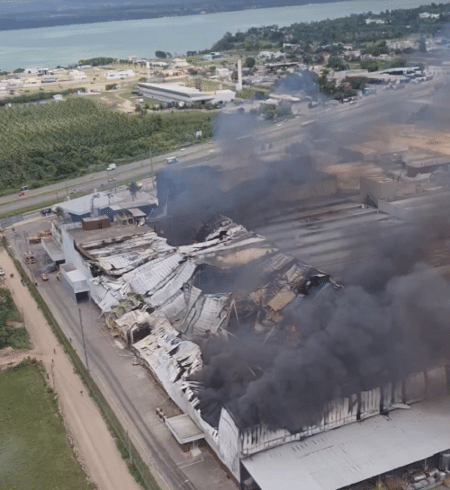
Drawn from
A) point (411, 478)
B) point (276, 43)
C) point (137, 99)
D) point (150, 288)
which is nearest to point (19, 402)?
point (150, 288)

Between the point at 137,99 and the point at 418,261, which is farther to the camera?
the point at 137,99

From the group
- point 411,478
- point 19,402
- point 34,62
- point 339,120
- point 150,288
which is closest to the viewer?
point 411,478

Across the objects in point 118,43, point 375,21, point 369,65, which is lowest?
point 118,43

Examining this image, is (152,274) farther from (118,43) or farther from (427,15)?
(118,43)

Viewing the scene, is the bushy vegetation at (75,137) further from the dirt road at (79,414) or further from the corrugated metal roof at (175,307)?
the corrugated metal roof at (175,307)

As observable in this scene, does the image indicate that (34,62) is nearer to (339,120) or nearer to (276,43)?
(276,43)

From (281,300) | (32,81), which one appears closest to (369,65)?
(32,81)

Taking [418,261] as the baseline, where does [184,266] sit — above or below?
below
